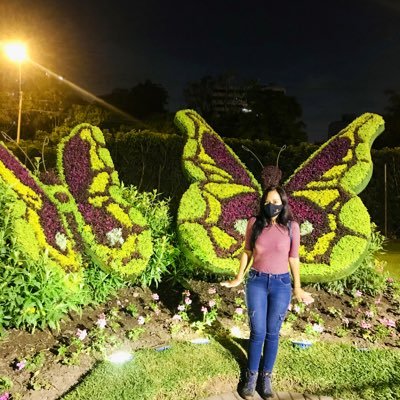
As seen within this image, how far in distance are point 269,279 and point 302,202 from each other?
9.73 feet

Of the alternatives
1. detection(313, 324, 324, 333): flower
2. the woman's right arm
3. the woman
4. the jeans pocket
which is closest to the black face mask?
the woman

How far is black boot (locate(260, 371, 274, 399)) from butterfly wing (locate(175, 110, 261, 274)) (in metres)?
1.99

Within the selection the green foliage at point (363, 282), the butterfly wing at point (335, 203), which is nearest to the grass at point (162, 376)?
the butterfly wing at point (335, 203)

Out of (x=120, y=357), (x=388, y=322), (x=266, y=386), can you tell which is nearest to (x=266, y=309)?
(x=266, y=386)

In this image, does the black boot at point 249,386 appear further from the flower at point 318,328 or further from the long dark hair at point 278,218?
the flower at point 318,328

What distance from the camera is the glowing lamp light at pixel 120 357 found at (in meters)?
4.50

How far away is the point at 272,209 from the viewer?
400 cm

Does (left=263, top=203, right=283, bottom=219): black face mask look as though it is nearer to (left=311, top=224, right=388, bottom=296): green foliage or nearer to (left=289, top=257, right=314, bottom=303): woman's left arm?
(left=289, top=257, right=314, bottom=303): woman's left arm

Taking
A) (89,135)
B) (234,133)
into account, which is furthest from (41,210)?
(234,133)

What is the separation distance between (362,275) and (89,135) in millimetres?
4079

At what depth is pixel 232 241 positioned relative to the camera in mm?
6348

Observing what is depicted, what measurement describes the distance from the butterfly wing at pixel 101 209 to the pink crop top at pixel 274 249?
2.23m

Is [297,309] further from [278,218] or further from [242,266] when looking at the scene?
[278,218]

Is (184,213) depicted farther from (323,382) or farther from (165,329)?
(323,382)
